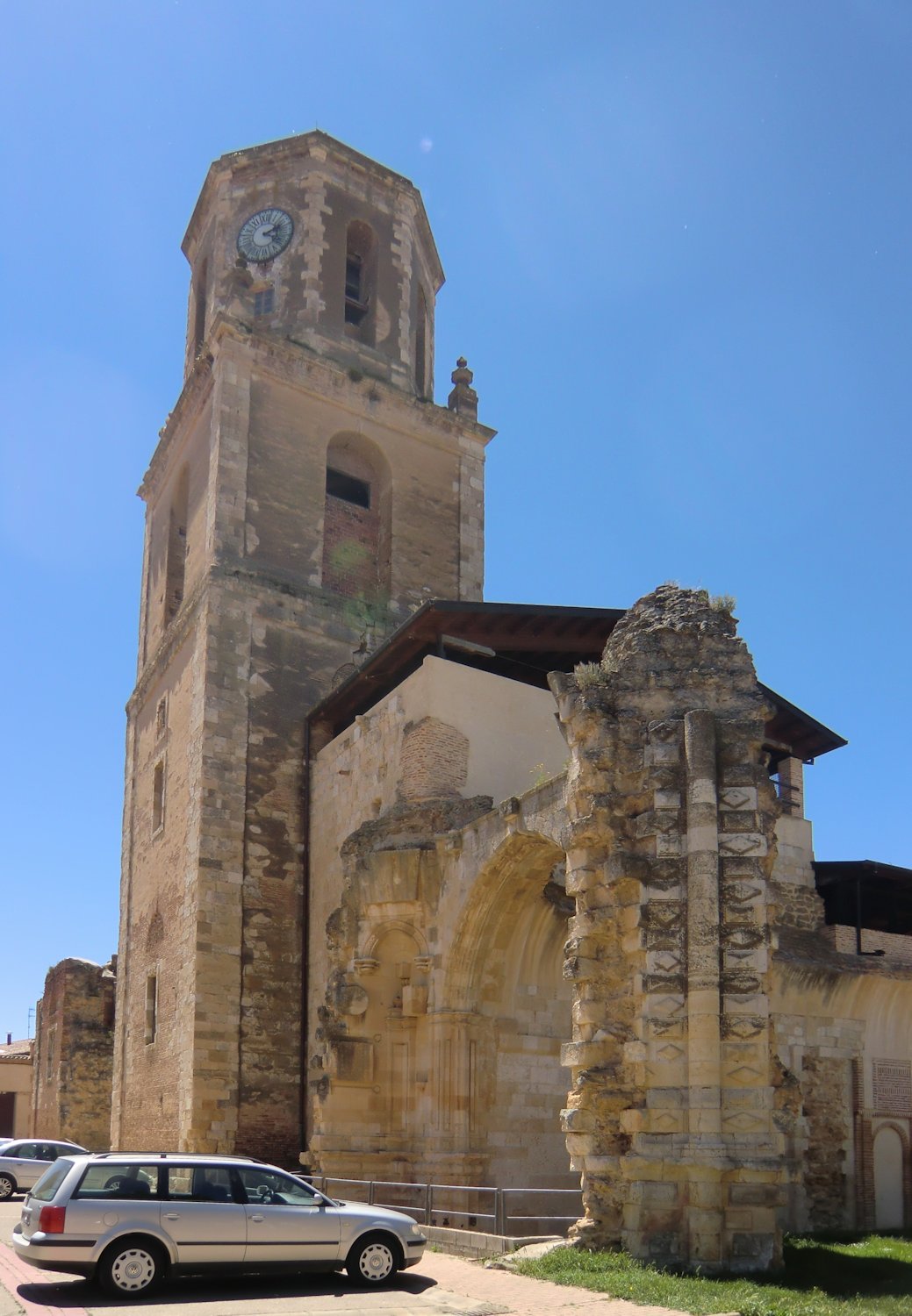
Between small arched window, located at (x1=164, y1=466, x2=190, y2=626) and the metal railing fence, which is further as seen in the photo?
small arched window, located at (x1=164, y1=466, x2=190, y2=626)

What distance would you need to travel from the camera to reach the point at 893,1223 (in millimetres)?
15109

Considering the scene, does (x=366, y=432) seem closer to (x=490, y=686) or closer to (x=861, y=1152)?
(x=490, y=686)

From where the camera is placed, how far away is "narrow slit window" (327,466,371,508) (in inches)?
993

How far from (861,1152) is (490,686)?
763 centimetres

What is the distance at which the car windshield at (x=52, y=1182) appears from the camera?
896 centimetres

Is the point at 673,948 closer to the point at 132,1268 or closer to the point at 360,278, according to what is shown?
the point at 132,1268

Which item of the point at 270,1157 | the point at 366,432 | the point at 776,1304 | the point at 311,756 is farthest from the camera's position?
the point at 366,432

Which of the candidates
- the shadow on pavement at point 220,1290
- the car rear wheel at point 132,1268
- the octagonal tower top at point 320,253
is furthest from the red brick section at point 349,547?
the car rear wheel at point 132,1268

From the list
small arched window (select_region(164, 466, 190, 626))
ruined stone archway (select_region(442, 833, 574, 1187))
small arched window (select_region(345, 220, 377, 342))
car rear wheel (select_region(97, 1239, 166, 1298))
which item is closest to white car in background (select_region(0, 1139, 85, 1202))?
ruined stone archway (select_region(442, 833, 574, 1187))

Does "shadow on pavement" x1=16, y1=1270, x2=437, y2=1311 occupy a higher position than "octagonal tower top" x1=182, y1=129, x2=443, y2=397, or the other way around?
"octagonal tower top" x1=182, y1=129, x2=443, y2=397

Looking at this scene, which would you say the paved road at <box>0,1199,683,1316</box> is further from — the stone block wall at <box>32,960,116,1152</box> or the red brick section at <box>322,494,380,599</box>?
the stone block wall at <box>32,960,116,1152</box>

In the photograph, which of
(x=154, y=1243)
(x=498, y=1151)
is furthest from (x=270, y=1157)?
(x=154, y=1243)

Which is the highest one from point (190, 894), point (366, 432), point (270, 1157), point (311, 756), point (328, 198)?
point (328, 198)

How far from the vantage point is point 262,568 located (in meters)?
22.7
